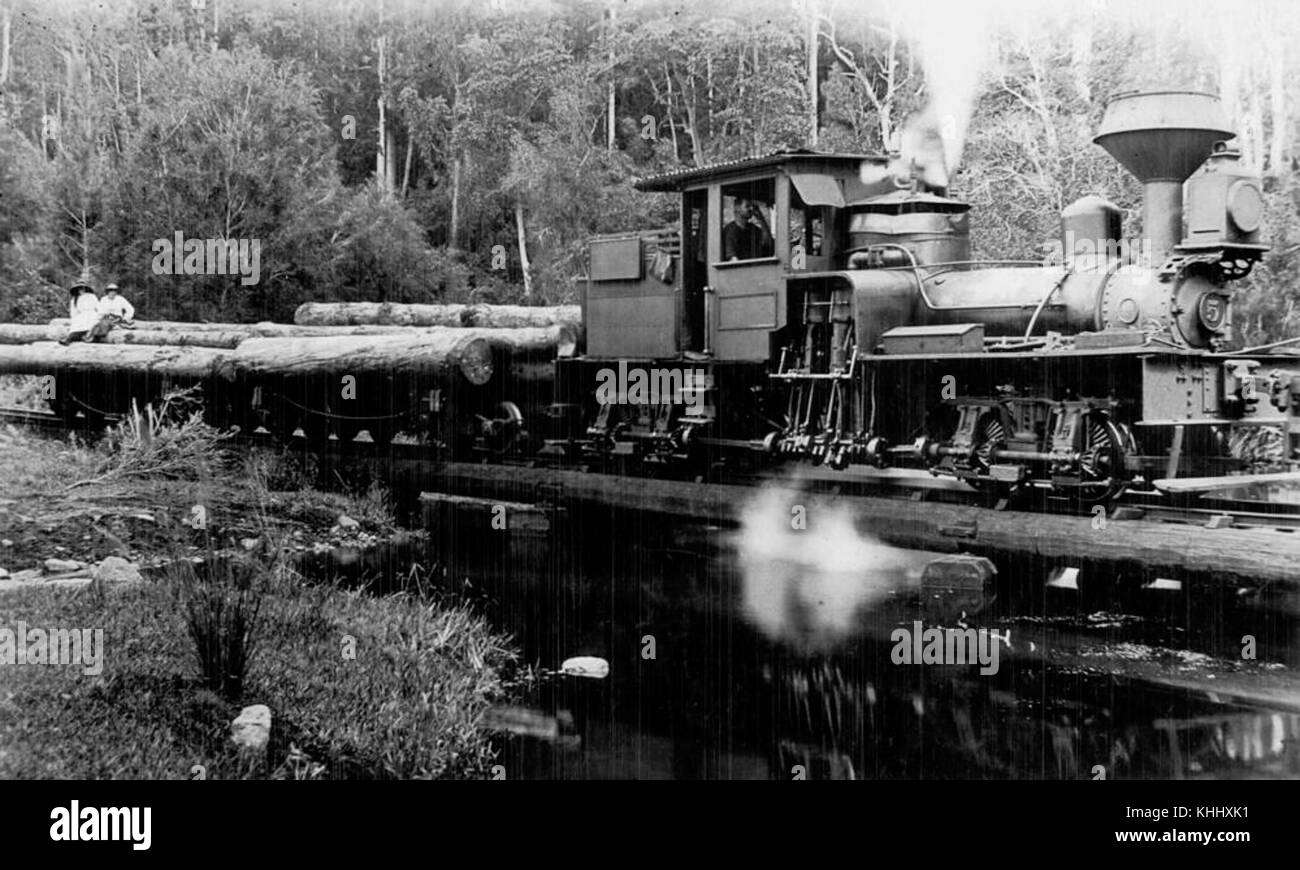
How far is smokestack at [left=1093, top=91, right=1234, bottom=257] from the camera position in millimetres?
8031

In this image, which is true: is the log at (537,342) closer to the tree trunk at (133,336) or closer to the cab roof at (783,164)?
the cab roof at (783,164)

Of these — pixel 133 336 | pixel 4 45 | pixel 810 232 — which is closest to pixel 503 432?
pixel 133 336

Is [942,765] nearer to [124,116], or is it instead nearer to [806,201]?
[806,201]

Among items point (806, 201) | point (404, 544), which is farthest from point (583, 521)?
point (806, 201)

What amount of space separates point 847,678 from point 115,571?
450 centimetres

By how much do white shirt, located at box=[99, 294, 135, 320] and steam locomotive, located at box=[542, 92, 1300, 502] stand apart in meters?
4.24

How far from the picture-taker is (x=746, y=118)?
67.1 feet

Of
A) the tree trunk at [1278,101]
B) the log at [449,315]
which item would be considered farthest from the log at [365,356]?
the tree trunk at [1278,101]

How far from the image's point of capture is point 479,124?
14.9 metres

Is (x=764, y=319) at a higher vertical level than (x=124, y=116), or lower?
lower

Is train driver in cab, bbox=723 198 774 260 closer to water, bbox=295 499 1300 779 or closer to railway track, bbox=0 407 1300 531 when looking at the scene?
railway track, bbox=0 407 1300 531

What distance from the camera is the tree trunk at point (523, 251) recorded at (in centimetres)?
1473

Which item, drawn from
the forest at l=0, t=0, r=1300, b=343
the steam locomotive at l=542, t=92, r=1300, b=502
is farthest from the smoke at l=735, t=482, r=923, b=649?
the forest at l=0, t=0, r=1300, b=343
